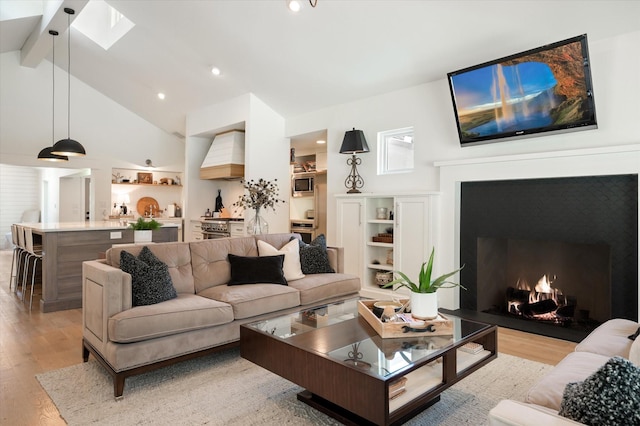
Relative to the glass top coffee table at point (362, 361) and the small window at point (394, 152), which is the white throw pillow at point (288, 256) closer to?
the glass top coffee table at point (362, 361)

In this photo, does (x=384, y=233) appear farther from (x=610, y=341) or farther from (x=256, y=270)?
(x=610, y=341)

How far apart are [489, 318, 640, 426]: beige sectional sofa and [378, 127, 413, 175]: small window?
300 centimetres

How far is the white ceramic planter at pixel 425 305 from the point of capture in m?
2.30

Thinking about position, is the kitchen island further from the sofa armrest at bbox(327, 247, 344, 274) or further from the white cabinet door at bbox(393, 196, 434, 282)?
the white cabinet door at bbox(393, 196, 434, 282)

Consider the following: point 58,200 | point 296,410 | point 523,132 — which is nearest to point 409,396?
point 296,410

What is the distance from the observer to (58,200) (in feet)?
32.5

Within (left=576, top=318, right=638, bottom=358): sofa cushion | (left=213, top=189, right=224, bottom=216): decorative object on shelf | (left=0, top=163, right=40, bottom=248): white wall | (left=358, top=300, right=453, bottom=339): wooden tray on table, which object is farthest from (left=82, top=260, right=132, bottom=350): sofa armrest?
(left=0, top=163, right=40, bottom=248): white wall

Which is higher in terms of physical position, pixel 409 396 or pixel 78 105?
pixel 78 105

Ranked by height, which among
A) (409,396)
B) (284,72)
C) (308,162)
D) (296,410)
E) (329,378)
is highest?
(284,72)

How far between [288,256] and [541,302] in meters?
2.51

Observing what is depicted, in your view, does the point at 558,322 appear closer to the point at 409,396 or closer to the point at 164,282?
the point at 409,396

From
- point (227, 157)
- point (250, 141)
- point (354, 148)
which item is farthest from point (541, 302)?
point (227, 157)

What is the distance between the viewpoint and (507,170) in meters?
3.90

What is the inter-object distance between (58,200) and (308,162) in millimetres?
6718
